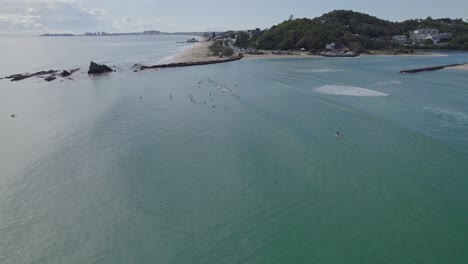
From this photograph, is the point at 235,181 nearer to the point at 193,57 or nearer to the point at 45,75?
the point at 45,75

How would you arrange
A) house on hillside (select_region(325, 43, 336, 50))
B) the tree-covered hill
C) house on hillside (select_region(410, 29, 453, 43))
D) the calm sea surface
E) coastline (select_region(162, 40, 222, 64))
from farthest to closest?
house on hillside (select_region(410, 29, 453, 43))
the tree-covered hill
house on hillside (select_region(325, 43, 336, 50))
coastline (select_region(162, 40, 222, 64))
the calm sea surface

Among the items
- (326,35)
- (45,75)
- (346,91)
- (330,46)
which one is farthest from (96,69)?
(326,35)

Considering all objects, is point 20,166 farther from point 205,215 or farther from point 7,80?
point 7,80

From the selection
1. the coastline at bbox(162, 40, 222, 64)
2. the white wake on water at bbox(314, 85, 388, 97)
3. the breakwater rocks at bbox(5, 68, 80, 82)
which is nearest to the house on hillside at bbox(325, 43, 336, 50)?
the coastline at bbox(162, 40, 222, 64)

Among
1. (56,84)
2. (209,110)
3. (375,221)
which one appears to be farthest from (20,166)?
(56,84)

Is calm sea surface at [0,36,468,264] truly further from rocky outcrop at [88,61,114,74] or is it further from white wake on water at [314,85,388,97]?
rocky outcrop at [88,61,114,74]

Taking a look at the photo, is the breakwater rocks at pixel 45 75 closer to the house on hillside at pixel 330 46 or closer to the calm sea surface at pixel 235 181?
the calm sea surface at pixel 235 181
